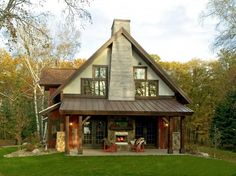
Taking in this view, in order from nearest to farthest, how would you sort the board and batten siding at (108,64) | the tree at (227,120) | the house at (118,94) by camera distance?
the house at (118,94) < the board and batten siding at (108,64) < the tree at (227,120)

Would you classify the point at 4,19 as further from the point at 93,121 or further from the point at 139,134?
the point at 139,134

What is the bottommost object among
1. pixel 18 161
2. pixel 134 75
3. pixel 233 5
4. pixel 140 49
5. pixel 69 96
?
pixel 18 161

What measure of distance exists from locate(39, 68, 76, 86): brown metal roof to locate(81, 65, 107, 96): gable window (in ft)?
7.14

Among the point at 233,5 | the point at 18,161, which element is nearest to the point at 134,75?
the point at 233,5

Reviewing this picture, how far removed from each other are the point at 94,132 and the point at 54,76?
4.59 metres

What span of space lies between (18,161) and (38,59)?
51.1 ft

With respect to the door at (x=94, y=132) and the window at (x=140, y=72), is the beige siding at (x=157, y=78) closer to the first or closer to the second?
the window at (x=140, y=72)

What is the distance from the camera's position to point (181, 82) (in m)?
36.1

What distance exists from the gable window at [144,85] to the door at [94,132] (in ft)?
8.96

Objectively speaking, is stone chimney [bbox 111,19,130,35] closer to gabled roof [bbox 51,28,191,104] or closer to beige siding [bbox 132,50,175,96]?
gabled roof [bbox 51,28,191,104]

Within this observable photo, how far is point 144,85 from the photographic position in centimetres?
2033

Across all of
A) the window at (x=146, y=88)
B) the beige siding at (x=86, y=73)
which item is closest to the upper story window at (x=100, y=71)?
the beige siding at (x=86, y=73)

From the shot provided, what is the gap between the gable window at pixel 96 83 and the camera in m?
19.9

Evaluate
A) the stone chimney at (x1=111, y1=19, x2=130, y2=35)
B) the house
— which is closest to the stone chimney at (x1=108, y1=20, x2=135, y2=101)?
the house
